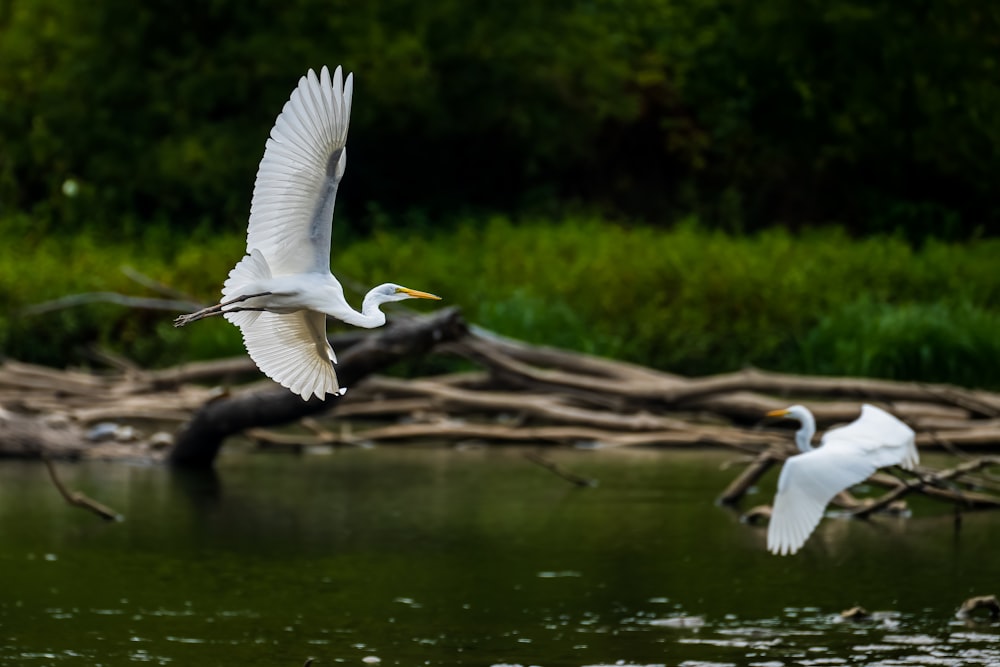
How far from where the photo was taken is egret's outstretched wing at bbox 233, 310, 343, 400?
7.27m

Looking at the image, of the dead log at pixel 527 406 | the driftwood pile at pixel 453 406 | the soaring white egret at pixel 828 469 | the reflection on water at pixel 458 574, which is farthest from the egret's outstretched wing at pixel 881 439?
the dead log at pixel 527 406

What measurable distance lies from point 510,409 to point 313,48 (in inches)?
388

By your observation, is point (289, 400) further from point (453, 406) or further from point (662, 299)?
point (662, 299)

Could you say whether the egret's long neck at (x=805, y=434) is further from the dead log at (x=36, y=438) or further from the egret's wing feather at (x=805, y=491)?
the dead log at (x=36, y=438)

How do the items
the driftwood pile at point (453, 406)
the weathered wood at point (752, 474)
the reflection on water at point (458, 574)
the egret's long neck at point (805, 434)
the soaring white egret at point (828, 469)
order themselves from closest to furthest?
the reflection on water at point (458, 574), the soaring white egret at point (828, 469), the egret's long neck at point (805, 434), the weathered wood at point (752, 474), the driftwood pile at point (453, 406)

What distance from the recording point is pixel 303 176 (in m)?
6.84

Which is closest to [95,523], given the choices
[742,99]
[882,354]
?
[882,354]

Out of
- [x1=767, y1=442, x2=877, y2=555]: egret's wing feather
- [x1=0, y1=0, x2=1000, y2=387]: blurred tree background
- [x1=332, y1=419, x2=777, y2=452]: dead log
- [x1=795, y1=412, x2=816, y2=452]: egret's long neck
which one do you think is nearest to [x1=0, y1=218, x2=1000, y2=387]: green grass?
[x1=0, y1=0, x2=1000, y2=387]: blurred tree background

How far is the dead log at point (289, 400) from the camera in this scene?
12281 mm

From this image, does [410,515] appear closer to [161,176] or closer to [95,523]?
[95,523]

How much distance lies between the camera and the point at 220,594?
380 inches

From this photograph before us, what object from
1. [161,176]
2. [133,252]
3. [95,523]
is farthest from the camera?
[161,176]

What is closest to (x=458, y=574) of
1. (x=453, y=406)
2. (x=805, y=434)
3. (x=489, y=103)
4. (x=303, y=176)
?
(x=805, y=434)

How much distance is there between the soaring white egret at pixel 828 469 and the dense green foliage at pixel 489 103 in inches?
531
